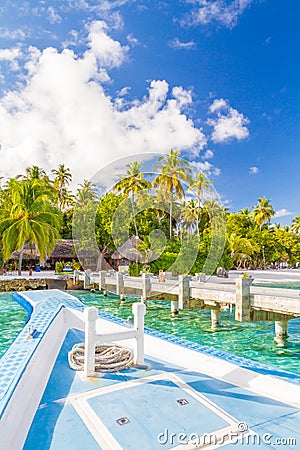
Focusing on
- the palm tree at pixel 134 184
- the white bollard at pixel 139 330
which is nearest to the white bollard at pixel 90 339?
the white bollard at pixel 139 330

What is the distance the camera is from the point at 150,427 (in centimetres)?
299

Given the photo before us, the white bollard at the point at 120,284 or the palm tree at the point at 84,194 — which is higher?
the palm tree at the point at 84,194

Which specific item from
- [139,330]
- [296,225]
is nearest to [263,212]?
[296,225]

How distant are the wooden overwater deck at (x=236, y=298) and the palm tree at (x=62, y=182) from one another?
32.8 metres

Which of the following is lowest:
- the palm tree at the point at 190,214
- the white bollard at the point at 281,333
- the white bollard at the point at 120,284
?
the white bollard at the point at 281,333

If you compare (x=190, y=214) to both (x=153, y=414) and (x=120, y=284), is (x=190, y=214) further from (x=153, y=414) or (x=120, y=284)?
(x=153, y=414)

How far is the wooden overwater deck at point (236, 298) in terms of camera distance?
10727mm

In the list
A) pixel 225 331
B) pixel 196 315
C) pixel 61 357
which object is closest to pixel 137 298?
pixel 196 315

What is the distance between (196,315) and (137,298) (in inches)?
232

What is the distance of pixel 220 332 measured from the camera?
1248cm

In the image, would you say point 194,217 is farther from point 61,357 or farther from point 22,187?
point 61,357

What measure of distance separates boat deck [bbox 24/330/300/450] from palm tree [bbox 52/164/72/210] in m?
46.4

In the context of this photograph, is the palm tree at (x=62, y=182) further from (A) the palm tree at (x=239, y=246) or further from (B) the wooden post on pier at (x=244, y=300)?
(B) the wooden post on pier at (x=244, y=300)

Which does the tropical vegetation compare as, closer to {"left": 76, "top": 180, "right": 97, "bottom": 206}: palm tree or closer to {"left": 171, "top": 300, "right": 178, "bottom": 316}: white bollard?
{"left": 76, "top": 180, "right": 97, "bottom": 206}: palm tree
